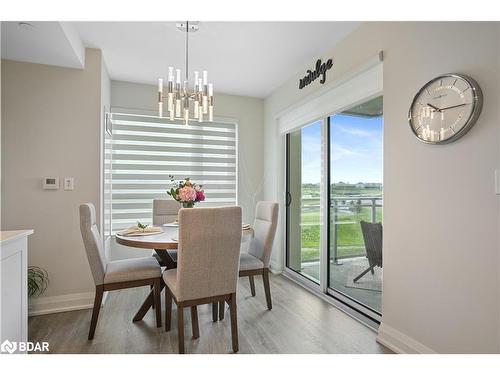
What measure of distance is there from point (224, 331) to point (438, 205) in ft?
5.85

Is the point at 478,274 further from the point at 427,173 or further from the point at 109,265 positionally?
the point at 109,265

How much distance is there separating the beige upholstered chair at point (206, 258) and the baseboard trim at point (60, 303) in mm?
1318

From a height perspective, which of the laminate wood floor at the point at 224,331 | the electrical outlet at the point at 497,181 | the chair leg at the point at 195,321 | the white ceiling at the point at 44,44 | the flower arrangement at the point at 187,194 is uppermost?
the white ceiling at the point at 44,44

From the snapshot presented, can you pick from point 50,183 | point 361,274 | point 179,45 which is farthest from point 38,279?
point 361,274

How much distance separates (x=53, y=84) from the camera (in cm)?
254

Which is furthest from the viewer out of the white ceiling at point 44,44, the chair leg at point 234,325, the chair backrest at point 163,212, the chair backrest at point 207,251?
the chair backrest at point 163,212

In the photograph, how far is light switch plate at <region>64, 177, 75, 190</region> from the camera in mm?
2568

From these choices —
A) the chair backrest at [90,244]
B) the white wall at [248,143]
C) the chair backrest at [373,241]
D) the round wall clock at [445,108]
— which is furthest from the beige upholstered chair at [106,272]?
the round wall clock at [445,108]

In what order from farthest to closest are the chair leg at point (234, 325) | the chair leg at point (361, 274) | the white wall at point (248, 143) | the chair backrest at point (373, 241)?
1. the white wall at point (248, 143)
2. the chair leg at point (361, 274)
3. the chair backrest at point (373, 241)
4. the chair leg at point (234, 325)

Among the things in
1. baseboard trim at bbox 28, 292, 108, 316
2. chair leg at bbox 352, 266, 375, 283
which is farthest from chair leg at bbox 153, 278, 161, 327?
chair leg at bbox 352, 266, 375, 283

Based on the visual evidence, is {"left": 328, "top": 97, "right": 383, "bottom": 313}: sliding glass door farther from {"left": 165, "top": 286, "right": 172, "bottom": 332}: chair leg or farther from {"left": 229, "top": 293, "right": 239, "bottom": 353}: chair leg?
{"left": 165, "top": 286, "right": 172, "bottom": 332}: chair leg

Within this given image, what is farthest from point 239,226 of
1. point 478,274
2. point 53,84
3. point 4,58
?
point 4,58

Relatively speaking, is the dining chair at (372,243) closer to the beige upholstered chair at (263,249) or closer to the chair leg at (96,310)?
the beige upholstered chair at (263,249)

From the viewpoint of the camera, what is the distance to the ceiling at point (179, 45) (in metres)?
2.19
